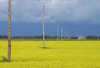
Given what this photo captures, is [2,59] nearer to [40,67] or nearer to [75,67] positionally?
[40,67]

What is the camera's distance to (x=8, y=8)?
45.3ft

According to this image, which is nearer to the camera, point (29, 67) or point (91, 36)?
point (29, 67)

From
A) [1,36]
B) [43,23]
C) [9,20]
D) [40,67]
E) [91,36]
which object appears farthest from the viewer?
[91,36]

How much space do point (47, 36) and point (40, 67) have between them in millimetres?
110804

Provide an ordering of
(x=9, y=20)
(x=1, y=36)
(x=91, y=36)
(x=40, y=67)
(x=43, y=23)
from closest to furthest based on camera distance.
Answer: (x=40, y=67)
(x=9, y=20)
(x=43, y=23)
(x=1, y=36)
(x=91, y=36)

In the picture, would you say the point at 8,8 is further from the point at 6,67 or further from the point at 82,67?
the point at 82,67

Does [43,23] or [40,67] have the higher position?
[43,23]

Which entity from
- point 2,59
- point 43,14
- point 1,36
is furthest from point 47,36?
point 2,59

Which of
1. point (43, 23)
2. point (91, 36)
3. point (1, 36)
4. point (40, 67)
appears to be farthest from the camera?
point (91, 36)

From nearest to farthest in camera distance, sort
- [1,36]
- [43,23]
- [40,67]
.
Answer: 1. [40,67]
2. [43,23]
3. [1,36]

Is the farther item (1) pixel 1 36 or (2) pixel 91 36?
(2) pixel 91 36

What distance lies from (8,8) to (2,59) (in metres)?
4.49

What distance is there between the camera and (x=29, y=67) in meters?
10.9

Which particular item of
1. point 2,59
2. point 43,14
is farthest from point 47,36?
point 2,59
